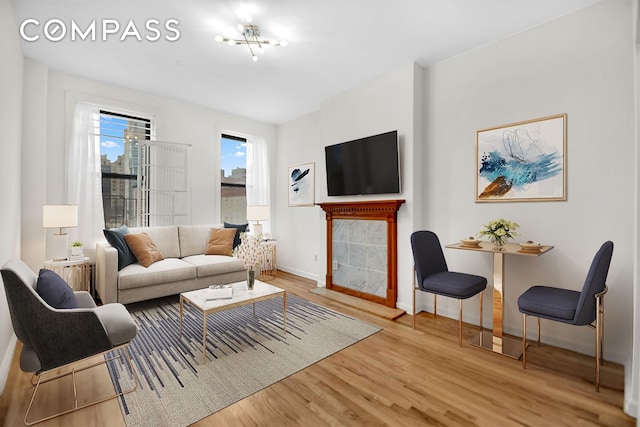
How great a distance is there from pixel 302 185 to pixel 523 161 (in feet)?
10.8

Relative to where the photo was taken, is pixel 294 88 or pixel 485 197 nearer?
pixel 485 197

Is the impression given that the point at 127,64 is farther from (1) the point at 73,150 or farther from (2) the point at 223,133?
(2) the point at 223,133

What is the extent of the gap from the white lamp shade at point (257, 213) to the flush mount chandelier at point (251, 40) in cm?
259


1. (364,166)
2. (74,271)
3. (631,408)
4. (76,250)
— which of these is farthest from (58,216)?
(631,408)

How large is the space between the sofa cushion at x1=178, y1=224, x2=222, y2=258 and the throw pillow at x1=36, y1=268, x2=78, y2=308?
88.9 inches

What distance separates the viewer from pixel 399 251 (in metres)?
3.51

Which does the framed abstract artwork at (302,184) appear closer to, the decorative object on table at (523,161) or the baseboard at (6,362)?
the decorative object on table at (523,161)

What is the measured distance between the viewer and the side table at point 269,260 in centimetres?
523

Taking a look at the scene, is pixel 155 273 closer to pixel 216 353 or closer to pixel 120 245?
pixel 120 245

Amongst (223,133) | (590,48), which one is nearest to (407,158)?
(590,48)

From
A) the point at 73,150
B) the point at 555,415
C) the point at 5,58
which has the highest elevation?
the point at 5,58

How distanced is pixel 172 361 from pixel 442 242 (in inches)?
115

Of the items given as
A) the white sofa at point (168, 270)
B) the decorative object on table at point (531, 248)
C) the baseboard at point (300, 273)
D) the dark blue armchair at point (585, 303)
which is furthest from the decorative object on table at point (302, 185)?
the dark blue armchair at point (585, 303)

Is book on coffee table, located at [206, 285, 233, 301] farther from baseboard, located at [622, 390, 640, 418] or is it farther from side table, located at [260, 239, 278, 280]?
baseboard, located at [622, 390, 640, 418]
